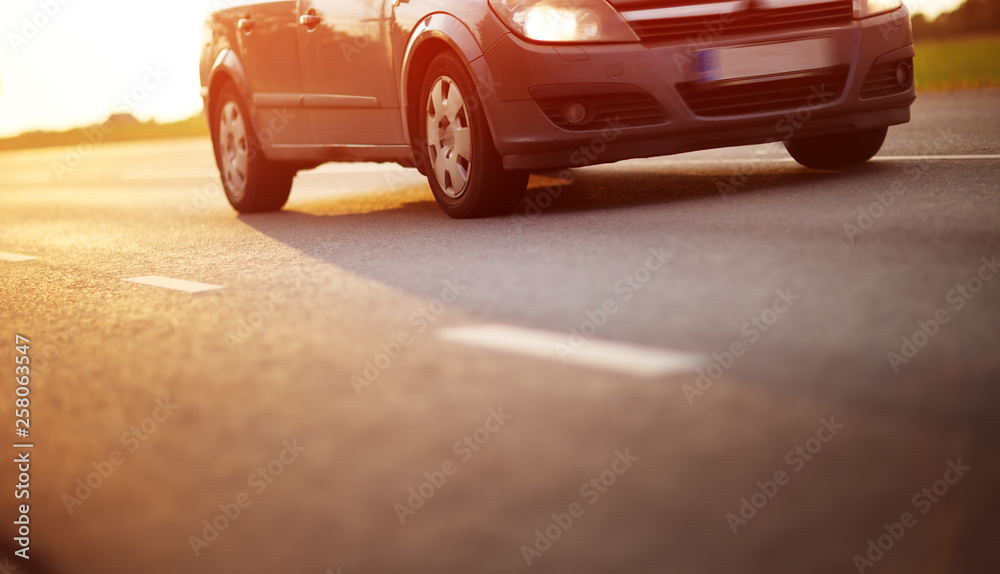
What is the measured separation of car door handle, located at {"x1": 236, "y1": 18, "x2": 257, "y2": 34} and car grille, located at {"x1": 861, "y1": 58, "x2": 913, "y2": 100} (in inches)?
156

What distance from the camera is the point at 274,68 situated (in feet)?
27.5

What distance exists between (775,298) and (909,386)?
3.27 feet

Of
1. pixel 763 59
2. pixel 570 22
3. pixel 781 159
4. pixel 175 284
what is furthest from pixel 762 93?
pixel 175 284

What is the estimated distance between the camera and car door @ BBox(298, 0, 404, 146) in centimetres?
726

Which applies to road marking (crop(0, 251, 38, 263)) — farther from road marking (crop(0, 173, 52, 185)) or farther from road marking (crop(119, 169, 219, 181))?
road marking (crop(0, 173, 52, 185))

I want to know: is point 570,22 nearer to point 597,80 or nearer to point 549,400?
point 597,80

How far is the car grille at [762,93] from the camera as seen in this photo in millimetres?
6379

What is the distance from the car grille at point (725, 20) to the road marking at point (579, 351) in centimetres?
278

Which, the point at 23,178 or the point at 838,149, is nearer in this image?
the point at 838,149

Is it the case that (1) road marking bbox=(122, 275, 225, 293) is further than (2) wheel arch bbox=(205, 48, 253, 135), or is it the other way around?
(2) wheel arch bbox=(205, 48, 253, 135)

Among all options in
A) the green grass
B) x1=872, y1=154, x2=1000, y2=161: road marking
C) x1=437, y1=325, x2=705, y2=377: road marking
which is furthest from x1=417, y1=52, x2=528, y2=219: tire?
the green grass

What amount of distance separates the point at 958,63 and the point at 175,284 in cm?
2482

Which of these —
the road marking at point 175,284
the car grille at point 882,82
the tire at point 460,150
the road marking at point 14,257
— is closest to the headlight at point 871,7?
the car grille at point 882,82

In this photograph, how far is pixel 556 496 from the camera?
249 centimetres
